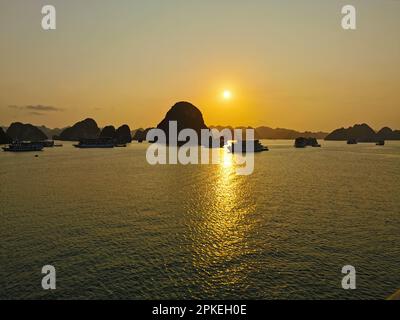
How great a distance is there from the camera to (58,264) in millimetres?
26312

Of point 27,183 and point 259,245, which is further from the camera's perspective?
point 27,183

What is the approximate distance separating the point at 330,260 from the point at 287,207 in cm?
2177

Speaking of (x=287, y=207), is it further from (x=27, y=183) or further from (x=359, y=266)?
(x=27, y=183)

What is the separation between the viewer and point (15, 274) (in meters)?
24.4

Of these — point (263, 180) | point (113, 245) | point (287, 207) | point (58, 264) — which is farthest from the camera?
point (263, 180)

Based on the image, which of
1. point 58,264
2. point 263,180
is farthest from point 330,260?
point 263,180
